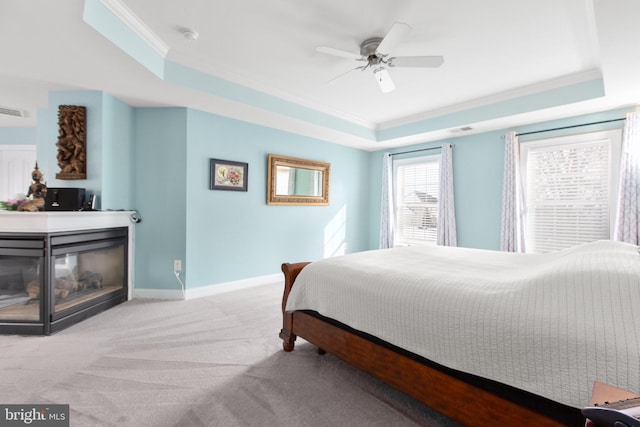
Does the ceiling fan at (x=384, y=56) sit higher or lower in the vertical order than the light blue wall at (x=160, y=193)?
higher

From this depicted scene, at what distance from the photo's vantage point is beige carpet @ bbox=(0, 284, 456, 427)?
4.85 ft

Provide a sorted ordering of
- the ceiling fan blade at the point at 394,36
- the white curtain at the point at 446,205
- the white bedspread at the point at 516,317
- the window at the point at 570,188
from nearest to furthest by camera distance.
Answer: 1. the white bedspread at the point at 516,317
2. the ceiling fan blade at the point at 394,36
3. the window at the point at 570,188
4. the white curtain at the point at 446,205

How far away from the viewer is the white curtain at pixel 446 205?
14.4 feet

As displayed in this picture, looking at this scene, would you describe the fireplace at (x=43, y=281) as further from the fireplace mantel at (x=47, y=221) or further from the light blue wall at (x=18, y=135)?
the light blue wall at (x=18, y=135)

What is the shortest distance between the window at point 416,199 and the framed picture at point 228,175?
2.86 metres

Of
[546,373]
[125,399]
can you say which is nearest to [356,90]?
[546,373]

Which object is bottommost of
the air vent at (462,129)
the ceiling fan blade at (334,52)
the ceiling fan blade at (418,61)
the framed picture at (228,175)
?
the framed picture at (228,175)

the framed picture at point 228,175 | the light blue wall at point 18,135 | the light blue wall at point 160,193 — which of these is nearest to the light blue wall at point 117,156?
the light blue wall at point 160,193

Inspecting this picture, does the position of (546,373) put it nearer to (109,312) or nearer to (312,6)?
(312,6)

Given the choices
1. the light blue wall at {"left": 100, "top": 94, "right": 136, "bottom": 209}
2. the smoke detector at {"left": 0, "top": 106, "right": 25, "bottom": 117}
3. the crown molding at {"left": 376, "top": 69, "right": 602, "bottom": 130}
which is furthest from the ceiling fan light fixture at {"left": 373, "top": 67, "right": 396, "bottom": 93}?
the smoke detector at {"left": 0, "top": 106, "right": 25, "bottom": 117}

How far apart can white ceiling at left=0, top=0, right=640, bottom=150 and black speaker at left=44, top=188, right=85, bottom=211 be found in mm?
1052

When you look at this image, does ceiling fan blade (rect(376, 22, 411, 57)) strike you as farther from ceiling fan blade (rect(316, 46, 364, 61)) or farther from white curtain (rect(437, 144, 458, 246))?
white curtain (rect(437, 144, 458, 246))

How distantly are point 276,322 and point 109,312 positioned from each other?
5.69 feet

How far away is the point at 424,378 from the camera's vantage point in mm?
1370
